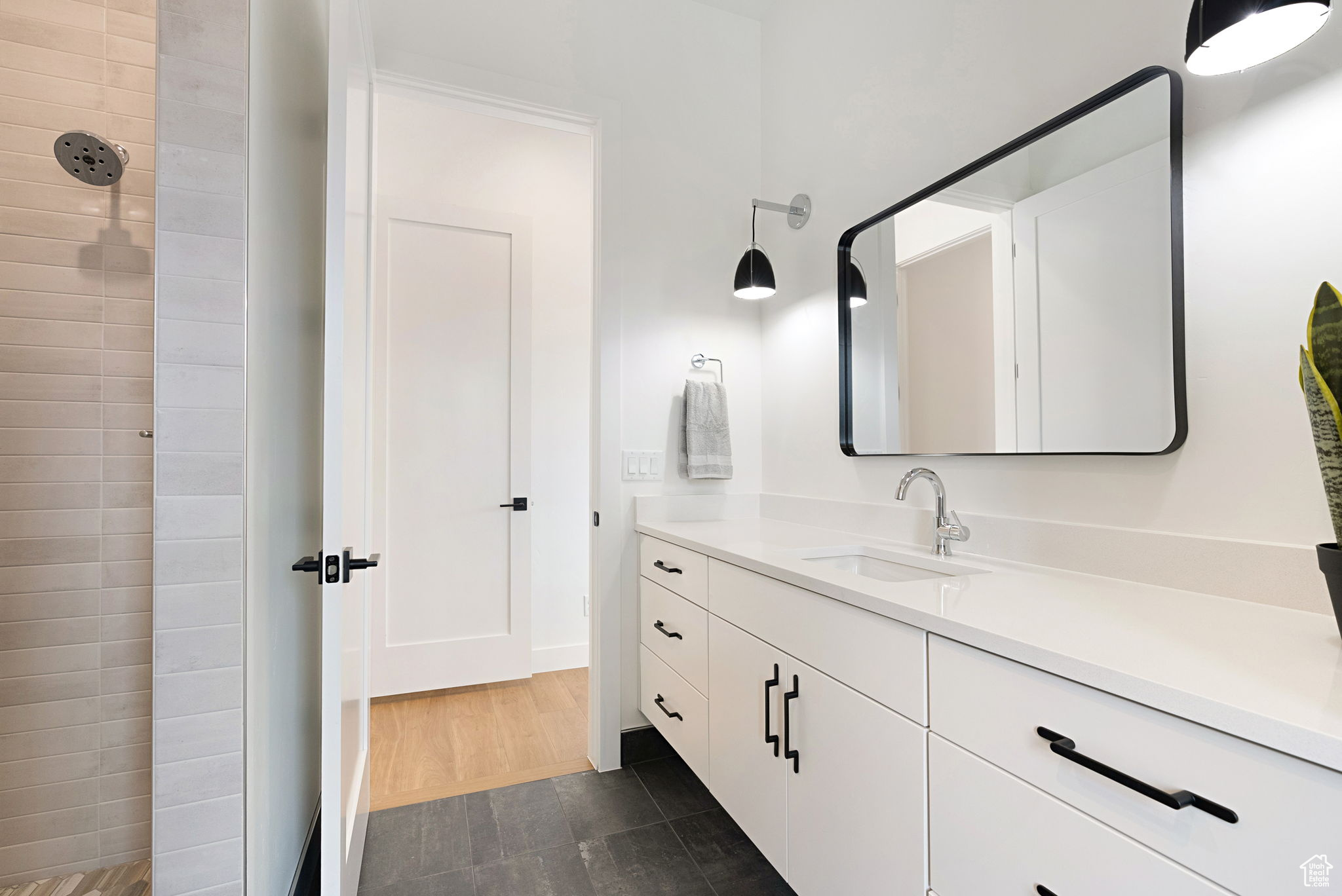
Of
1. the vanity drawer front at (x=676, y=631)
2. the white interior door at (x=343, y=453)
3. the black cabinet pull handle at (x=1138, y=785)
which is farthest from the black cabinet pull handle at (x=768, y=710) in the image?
the white interior door at (x=343, y=453)

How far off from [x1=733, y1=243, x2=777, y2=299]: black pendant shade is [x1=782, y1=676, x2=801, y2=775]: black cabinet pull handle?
128 cm

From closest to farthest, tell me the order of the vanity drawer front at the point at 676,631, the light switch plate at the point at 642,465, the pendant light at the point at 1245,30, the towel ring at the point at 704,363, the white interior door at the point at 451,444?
the pendant light at the point at 1245,30, the vanity drawer front at the point at 676,631, the light switch plate at the point at 642,465, the towel ring at the point at 704,363, the white interior door at the point at 451,444

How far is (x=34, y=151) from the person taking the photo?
1389 millimetres

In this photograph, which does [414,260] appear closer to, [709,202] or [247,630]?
[709,202]

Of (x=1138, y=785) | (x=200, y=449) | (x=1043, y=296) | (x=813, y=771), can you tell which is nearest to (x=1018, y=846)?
(x=1138, y=785)

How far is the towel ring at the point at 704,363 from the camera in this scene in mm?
2240

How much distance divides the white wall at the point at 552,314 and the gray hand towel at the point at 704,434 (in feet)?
2.74

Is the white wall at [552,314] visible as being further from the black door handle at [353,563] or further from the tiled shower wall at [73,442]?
the black door handle at [353,563]

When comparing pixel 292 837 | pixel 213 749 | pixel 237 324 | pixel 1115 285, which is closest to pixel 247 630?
pixel 213 749

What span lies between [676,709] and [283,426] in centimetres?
132

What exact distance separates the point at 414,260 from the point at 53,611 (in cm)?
181

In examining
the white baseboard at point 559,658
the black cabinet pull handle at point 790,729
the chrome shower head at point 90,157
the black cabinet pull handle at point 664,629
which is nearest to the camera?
the black cabinet pull handle at point 790,729

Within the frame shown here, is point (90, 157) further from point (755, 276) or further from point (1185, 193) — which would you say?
point (1185, 193)

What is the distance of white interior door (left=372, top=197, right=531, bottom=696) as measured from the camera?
2650 millimetres
